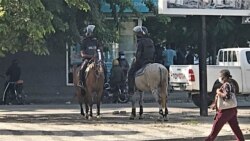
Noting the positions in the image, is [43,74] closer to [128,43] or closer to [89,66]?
[128,43]

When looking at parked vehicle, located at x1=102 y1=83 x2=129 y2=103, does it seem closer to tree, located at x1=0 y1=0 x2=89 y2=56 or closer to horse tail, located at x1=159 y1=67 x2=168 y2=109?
horse tail, located at x1=159 y1=67 x2=168 y2=109

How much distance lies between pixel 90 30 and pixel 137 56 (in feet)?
5.10

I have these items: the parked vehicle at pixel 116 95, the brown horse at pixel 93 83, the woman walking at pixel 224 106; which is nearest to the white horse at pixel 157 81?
the brown horse at pixel 93 83

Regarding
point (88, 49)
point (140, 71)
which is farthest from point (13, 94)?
point (140, 71)

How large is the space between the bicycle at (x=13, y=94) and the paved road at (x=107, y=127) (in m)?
5.59

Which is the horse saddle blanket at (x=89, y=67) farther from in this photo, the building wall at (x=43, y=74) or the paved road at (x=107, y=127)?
the building wall at (x=43, y=74)

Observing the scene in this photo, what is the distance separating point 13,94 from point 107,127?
11.7 m

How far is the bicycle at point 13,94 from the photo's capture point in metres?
26.2

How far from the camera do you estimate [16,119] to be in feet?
59.6

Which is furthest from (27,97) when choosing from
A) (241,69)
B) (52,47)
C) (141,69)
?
(141,69)

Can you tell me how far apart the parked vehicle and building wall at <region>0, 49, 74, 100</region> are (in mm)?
3705

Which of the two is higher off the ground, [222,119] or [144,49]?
[144,49]

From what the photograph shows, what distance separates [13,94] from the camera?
26.4 m

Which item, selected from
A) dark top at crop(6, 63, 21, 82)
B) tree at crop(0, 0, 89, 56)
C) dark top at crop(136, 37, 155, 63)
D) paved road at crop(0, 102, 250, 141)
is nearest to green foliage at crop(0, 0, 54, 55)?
tree at crop(0, 0, 89, 56)
